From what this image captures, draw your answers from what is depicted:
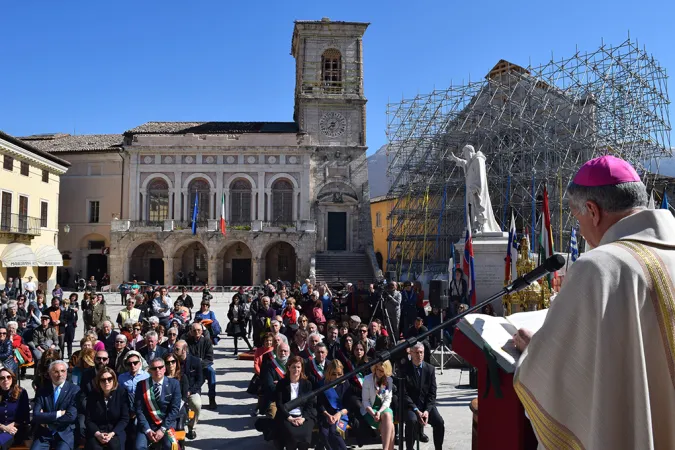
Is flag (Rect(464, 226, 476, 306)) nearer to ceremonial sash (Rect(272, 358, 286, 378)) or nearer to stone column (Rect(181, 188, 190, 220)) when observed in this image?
ceremonial sash (Rect(272, 358, 286, 378))

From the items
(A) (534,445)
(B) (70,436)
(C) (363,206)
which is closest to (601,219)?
(A) (534,445)

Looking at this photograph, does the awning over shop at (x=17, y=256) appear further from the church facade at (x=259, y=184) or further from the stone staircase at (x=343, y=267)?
the stone staircase at (x=343, y=267)

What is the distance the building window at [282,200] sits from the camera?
1587 inches

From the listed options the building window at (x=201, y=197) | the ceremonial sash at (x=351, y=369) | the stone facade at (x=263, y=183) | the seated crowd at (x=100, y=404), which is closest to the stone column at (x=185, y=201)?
the stone facade at (x=263, y=183)

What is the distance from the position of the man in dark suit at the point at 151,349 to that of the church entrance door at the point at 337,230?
31748mm

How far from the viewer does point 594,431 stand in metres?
1.65

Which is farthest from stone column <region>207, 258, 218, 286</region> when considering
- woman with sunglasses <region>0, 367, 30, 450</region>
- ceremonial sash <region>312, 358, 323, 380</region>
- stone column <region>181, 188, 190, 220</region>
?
woman with sunglasses <region>0, 367, 30, 450</region>

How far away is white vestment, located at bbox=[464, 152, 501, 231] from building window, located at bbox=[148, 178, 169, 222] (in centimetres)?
2852

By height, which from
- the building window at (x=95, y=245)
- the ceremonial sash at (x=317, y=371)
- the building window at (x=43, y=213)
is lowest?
the ceremonial sash at (x=317, y=371)

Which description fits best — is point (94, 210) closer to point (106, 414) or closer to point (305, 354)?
point (305, 354)

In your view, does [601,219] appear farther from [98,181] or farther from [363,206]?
[98,181]

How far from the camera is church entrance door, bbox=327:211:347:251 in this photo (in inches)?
1581

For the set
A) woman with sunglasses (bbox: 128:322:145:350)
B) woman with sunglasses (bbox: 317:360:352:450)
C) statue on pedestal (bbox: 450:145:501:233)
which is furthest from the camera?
statue on pedestal (bbox: 450:145:501:233)

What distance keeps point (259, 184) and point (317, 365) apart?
33061 millimetres
